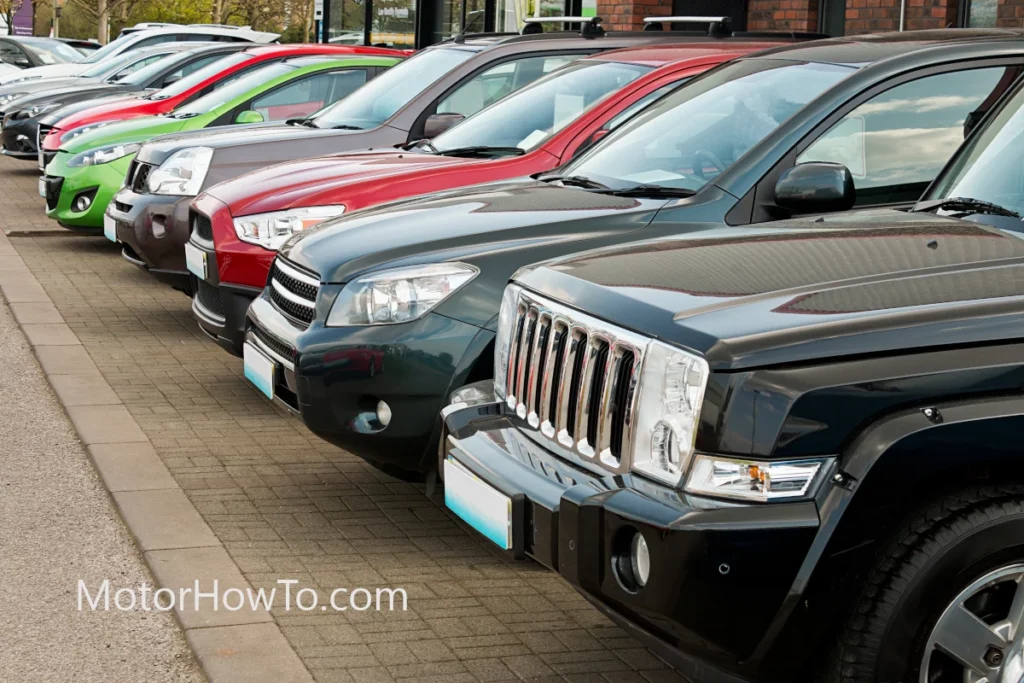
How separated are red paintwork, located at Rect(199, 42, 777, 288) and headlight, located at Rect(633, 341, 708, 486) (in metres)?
3.89

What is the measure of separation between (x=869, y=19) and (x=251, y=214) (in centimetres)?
846

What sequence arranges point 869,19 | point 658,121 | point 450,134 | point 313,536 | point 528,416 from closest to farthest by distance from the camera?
1. point 528,416
2. point 313,536
3. point 658,121
4. point 450,134
5. point 869,19

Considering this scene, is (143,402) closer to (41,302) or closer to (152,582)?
(152,582)

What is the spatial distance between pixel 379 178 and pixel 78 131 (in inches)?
285

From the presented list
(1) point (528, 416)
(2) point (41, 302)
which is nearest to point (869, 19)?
(2) point (41, 302)

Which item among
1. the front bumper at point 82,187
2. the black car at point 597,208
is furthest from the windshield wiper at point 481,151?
the front bumper at point 82,187

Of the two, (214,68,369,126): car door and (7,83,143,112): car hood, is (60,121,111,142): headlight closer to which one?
(214,68,369,126): car door

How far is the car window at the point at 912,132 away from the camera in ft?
18.2

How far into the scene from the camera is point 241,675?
4.09m

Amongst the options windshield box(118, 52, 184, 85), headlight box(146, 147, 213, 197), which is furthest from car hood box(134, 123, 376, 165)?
windshield box(118, 52, 184, 85)

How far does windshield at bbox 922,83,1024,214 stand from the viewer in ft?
14.6

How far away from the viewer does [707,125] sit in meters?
5.92

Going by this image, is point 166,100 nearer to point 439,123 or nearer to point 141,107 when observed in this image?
Answer: point 141,107

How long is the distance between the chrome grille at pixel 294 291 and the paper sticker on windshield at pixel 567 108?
2.02 metres
